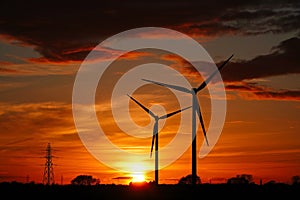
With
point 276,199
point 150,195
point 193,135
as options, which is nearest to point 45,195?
point 150,195

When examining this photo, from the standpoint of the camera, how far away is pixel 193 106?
375ft

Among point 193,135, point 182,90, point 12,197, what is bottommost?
point 12,197

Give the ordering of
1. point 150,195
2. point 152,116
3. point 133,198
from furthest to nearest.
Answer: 1. point 152,116
2. point 150,195
3. point 133,198

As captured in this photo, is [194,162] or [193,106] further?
[193,106]

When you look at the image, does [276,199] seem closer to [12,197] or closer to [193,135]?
[193,135]

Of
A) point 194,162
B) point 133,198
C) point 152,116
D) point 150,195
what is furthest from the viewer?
point 152,116

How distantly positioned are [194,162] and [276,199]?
14371 millimetres

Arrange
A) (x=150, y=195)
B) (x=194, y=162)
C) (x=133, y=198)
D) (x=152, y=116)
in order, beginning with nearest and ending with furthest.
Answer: (x=194, y=162) → (x=133, y=198) → (x=150, y=195) → (x=152, y=116)

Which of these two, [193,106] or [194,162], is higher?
[193,106]

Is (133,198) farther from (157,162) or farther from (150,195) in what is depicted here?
(157,162)

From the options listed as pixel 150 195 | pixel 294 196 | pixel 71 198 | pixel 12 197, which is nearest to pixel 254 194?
pixel 294 196

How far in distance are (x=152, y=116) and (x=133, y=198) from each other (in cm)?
3575

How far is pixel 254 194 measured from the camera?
4924 inches

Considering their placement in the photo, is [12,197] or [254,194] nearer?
[12,197]
